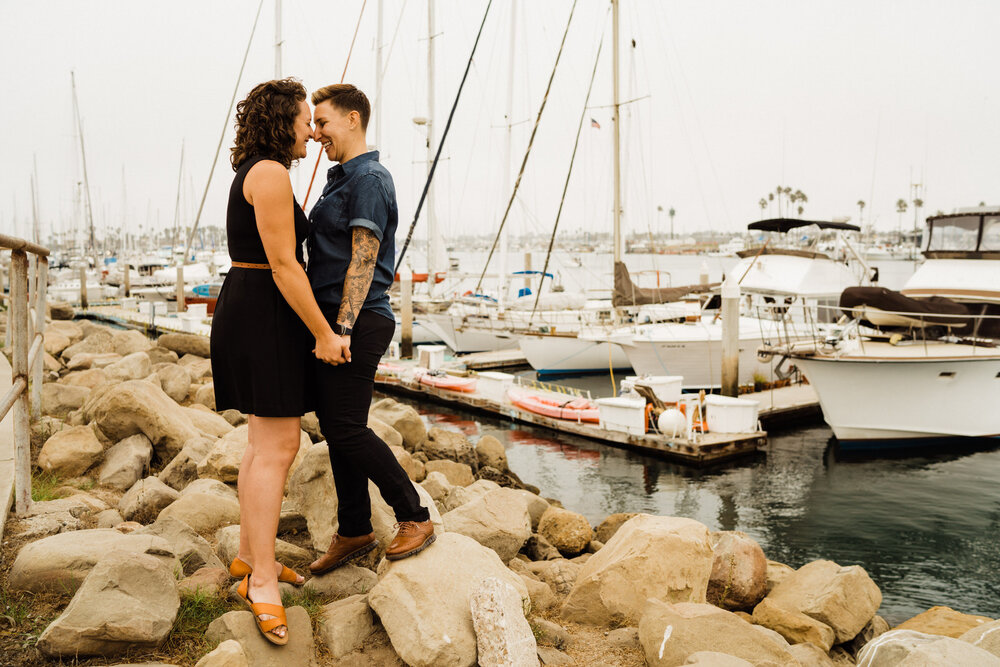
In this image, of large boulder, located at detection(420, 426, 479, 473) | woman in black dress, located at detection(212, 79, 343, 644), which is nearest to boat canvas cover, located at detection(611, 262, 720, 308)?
large boulder, located at detection(420, 426, 479, 473)

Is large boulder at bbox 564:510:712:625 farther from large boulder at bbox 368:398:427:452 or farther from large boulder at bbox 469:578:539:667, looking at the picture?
large boulder at bbox 368:398:427:452

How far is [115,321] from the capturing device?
33000 mm

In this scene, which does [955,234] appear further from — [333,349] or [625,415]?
[333,349]

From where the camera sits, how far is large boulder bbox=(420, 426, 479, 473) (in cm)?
1155

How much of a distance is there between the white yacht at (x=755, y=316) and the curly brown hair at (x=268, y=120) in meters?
17.7

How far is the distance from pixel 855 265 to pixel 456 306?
1374cm

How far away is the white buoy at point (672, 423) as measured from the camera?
48.1ft

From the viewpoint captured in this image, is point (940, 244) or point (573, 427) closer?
point (573, 427)

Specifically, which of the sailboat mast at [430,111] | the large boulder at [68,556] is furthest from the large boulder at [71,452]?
the sailboat mast at [430,111]

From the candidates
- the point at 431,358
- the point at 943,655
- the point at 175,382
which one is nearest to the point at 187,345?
the point at 431,358

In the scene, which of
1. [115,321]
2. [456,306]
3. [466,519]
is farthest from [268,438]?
[115,321]

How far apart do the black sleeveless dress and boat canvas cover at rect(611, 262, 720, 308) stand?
20463 millimetres

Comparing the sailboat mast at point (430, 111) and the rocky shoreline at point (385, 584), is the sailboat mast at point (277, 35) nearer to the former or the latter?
the sailboat mast at point (430, 111)

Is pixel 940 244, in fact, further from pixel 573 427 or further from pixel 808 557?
pixel 808 557
